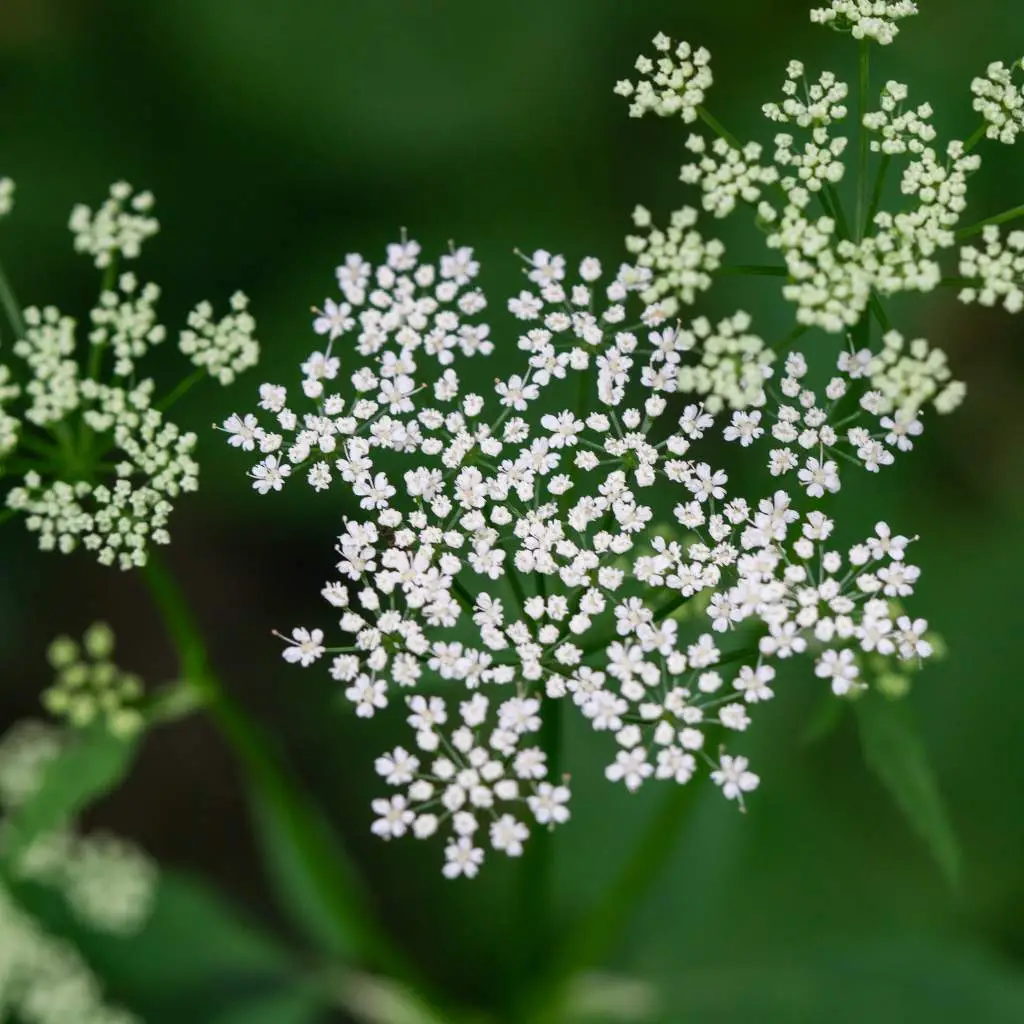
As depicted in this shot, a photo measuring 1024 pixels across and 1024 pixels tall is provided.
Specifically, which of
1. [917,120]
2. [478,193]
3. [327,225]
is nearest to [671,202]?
[478,193]

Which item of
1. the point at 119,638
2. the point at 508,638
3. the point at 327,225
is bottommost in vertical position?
the point at 508,638

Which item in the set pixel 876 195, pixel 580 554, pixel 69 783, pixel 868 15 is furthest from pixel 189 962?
pixel 868 15

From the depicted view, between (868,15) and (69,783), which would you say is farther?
(69,783)

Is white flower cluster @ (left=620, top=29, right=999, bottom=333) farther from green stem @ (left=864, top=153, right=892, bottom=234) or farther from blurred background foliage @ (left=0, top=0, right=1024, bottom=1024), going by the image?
blurred background foliage @ (left=0, top=0, right=1024, bottom=1024)

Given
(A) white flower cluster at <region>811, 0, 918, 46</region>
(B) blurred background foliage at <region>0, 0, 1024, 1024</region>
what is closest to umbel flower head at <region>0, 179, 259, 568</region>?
(A) white flower cluster at <region>811, 0, 918, 46</region>

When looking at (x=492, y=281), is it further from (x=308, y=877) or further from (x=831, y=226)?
(x=831, y=226)

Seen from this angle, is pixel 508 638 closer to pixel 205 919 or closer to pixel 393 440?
pixel 393 440
